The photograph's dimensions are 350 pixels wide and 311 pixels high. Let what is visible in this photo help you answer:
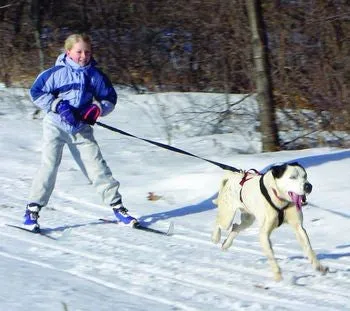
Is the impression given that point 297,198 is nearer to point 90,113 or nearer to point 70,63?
point 90,113

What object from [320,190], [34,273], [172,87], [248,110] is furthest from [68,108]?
[172,87]

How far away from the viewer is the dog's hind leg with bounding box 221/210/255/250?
6.58 m

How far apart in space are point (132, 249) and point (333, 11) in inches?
298

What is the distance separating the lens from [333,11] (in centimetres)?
1314

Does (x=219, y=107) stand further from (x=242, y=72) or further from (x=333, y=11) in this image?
(x=333, y=11)

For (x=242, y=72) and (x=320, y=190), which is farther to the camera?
(x=242, y=72)

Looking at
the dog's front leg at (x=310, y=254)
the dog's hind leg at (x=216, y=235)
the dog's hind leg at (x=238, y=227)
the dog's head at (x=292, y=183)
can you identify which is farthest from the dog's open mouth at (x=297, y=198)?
the dog's hind leg at (x=216, y=235)

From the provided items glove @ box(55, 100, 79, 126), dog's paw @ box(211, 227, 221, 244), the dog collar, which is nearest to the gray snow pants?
glove @ box(55, 100, 79, 126)

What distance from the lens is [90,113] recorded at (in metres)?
7.22

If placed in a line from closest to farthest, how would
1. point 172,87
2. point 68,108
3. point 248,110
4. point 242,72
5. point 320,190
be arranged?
point 68,108 < point 320,190 < point 248,110 < point 242,72 < point 172,87

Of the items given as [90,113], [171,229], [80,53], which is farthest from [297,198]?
[80,53]

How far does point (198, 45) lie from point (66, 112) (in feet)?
29.0

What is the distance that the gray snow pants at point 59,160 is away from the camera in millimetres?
7379

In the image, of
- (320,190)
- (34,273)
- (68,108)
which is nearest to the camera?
(34,273)
